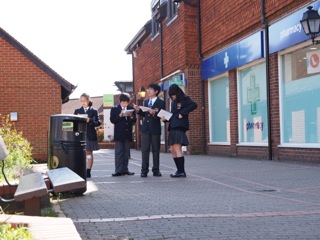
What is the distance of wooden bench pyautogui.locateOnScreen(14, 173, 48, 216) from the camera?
4461mm

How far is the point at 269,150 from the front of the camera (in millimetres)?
14375

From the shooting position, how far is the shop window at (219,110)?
1859cm

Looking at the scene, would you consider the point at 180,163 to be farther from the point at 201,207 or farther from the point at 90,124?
the point at 201,207

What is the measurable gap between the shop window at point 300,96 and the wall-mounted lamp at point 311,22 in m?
1.15

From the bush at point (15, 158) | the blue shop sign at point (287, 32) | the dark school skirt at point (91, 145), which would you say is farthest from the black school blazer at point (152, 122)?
the blue shop sign at point (287, 32)

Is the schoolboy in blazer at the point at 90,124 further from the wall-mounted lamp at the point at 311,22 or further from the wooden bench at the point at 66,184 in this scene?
the wooden bench at the point at 66,184

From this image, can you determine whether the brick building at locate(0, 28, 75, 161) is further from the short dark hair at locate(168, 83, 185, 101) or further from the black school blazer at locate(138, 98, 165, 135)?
the short dark hair at locate(168, 83, 185, 101)

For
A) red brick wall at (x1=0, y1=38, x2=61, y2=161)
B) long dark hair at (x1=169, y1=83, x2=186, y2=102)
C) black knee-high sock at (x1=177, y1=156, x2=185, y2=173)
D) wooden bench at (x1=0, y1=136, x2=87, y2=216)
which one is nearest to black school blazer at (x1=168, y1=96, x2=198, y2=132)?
long dark hair at (x1=169, y1=83, x2=186, y2=102)

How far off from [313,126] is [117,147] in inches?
199

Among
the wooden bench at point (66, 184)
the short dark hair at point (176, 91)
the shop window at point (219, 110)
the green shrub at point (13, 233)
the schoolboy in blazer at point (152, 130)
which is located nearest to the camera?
the green shrub at point (13, 233)

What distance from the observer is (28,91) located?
17172 millimetres

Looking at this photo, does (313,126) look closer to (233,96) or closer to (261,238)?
(233,96)

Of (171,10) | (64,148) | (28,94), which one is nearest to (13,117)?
(28,94)

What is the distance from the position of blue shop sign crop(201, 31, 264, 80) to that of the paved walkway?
5.53 metres
